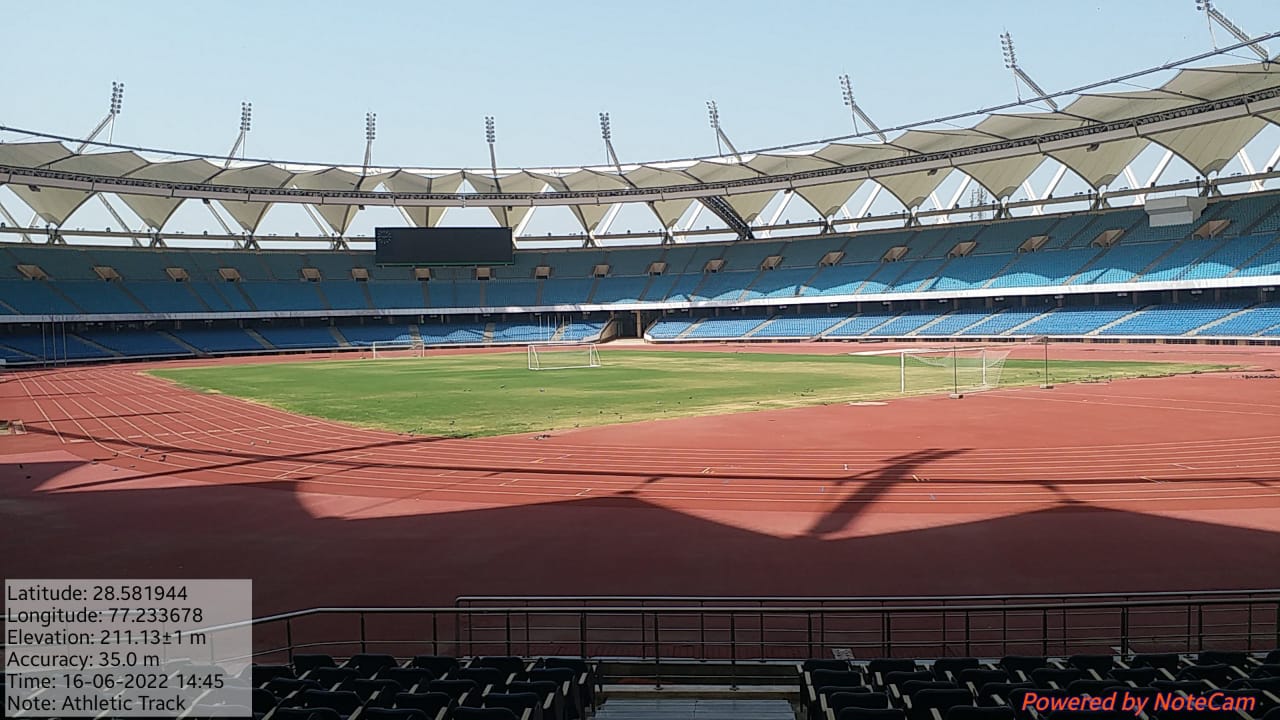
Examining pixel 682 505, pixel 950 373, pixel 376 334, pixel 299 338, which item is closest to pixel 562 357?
pixel 376 334

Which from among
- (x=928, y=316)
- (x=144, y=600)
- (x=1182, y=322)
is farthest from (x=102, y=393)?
(x=1182, y=322)

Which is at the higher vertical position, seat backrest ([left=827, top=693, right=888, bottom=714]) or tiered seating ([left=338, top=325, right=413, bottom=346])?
tiered seating ([left=338, top=325, right=413, bottom=346])

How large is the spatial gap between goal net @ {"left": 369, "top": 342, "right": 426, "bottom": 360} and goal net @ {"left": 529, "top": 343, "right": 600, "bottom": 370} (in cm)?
997

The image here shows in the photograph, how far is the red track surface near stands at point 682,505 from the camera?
1089 centimetres

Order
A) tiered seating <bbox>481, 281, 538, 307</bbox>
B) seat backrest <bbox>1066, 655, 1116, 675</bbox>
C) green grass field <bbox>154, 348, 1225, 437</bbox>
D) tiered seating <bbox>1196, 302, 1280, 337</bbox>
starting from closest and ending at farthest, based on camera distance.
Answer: seat backrest <bbox>1066, 655, 1116, 675</bbox>
green grass field <bbox>154, 348, 1225, 437</bbox>
tiered seating <bbox>1196, 302, 1280, 337</bbox>
tiered seating <bbox>481, 281, 538, 307</bbox>

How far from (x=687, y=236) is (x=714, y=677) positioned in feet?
255

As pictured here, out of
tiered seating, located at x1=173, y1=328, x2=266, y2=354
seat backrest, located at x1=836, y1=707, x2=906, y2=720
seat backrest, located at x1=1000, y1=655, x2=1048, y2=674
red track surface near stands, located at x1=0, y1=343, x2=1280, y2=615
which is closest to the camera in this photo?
seat backrest, located at x1=836, y1=707, x2=906, y2=720

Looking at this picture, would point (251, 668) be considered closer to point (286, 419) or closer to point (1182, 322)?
point (286, 419)

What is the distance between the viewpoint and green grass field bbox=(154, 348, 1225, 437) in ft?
87.6

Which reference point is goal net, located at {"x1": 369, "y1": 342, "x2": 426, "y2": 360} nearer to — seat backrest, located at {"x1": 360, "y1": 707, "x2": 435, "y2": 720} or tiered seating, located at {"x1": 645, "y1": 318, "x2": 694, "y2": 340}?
tiered seating, located at {"x1": 645, "y1": 318, "x2": 694, "y2": 340}

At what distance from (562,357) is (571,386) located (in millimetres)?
21893

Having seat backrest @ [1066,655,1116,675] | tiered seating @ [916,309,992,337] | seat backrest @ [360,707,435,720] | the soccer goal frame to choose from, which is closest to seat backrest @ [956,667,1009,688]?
seat backrest @ [1066,655,1116,675]

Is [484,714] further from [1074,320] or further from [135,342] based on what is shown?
[135,342]

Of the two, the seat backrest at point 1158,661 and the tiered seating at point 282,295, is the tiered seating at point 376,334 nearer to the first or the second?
the tiered seating at point 282,295
